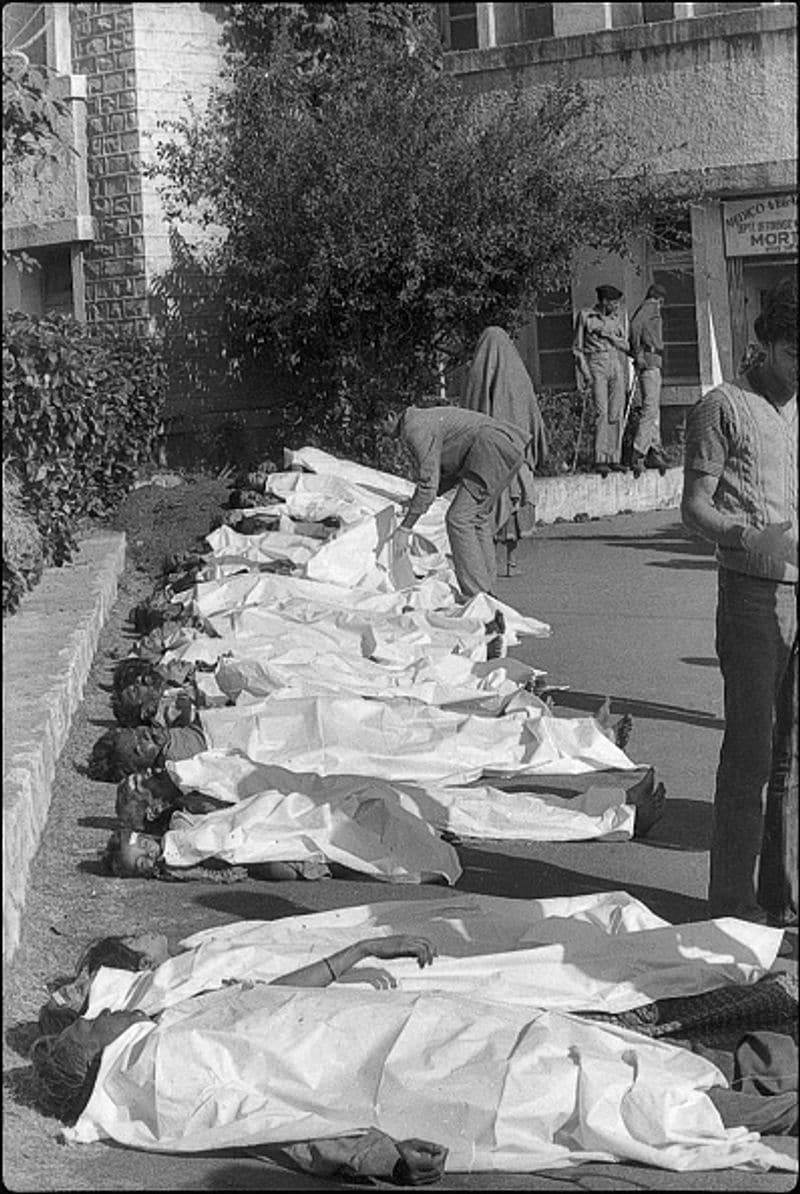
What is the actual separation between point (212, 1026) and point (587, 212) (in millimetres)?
14058

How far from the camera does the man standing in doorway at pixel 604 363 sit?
66.8ft

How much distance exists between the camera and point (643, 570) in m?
15.3

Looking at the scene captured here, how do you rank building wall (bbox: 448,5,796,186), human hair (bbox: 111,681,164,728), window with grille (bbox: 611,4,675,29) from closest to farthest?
human hair (bbox: 111,681,164,728) → building wall (bbox: 448,5,796,186) → window with grille (bbox: 611,4,675,29)

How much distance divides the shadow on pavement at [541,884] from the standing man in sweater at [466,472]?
Result: 4.67 metres

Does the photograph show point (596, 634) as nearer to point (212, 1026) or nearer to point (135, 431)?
point (135, 431)

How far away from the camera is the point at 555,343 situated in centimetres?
2273

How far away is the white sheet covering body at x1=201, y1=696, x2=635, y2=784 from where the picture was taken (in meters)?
8.63

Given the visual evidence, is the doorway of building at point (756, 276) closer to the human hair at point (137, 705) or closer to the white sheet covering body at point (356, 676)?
the white sheet covering body at point (356, 676)

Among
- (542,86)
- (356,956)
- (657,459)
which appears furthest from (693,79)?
(356,956)

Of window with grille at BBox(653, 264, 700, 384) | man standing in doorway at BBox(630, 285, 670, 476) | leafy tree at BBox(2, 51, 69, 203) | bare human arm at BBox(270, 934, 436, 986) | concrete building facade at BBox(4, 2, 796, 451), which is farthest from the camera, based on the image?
window with grille at BBox(653, 264, 700, 384)

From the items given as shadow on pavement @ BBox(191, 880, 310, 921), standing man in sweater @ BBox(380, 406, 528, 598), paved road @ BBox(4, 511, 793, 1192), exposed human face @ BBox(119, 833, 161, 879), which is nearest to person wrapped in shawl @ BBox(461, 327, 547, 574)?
paved road @ BBox(4, 511, 793, 1192)

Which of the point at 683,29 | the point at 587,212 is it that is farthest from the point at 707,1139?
the point at 683,29

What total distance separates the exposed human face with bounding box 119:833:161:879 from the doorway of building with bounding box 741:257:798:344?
14.9 m

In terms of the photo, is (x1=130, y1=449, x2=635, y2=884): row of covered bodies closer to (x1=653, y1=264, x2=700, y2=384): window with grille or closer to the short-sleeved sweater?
the short-sleeved sweater
